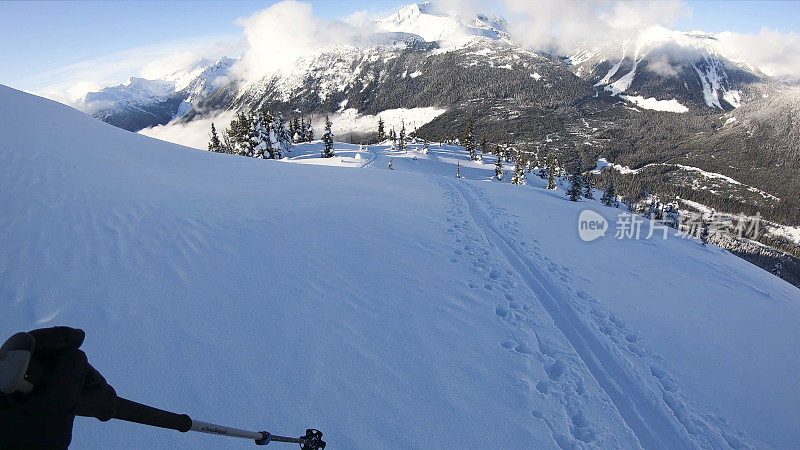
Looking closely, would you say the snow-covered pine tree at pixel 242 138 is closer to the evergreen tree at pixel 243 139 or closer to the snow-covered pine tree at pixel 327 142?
the evergreen tree at pixel 243 139

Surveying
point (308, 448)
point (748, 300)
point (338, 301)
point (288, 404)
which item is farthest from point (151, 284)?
point (748, 300)

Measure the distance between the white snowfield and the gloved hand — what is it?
267 centimetres

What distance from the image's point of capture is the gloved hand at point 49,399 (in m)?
1.78

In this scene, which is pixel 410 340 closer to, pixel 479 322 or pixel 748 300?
pixel 479 322

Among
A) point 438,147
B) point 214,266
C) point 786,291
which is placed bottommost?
point 786,291

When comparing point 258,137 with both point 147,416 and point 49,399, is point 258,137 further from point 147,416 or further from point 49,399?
point 49,399

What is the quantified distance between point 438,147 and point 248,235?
87.5 metres

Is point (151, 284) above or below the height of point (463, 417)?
above

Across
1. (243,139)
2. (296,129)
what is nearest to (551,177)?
(243,139)

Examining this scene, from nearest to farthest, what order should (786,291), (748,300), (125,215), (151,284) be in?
(151,284)
(125,215)
(748,300)
(786,291)

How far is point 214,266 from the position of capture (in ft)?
25.8

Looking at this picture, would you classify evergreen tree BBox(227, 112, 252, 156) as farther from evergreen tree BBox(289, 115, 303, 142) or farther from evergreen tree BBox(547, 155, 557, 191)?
evergreen tree BBox(547, 155, 557, 191)

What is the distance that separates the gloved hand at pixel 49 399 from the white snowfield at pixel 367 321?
2.67m

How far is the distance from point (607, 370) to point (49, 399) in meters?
8.23
